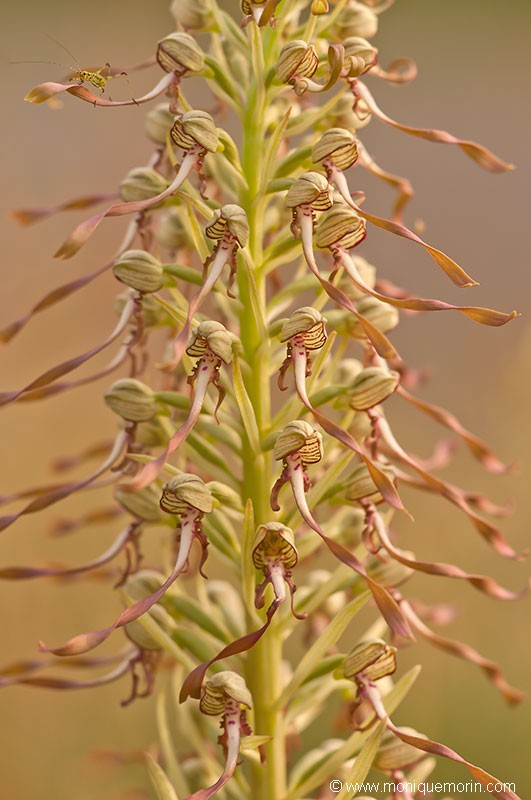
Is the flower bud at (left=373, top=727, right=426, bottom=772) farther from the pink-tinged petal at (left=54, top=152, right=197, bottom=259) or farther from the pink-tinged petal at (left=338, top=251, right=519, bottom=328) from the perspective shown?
the pink-tinged petal at (left=54, top=152, right=197, bottom=259)

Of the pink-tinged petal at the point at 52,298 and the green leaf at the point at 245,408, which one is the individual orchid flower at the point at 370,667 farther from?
the pink-tinged petal at the point at 52,298

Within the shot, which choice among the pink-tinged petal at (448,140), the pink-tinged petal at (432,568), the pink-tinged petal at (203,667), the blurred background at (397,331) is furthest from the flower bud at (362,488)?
the blurred background at (397,331)

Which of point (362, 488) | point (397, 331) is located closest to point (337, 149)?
point (362, 488)

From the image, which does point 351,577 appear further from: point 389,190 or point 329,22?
point 389,190

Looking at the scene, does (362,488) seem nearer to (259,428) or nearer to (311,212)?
(259,428)

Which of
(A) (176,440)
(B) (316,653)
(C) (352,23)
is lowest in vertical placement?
(B) (316,653)

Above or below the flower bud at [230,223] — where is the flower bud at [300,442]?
below
